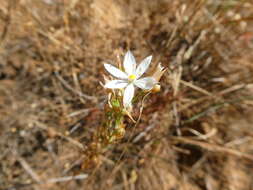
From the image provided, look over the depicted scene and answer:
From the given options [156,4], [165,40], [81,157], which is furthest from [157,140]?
[156,4]

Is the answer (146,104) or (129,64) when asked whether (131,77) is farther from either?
(146,104)

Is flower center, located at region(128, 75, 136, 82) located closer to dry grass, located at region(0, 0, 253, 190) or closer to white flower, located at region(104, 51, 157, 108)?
white flower, located at region(104, 51, 157, 108)

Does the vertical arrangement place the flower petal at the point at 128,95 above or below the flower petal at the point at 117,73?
below

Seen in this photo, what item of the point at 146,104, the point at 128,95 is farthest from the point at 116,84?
the point at 146,104

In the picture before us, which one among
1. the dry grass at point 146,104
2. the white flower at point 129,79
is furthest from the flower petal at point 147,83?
the dry grass at point 146,104

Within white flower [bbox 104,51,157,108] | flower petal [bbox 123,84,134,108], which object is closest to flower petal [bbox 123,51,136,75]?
white flower [bbox 104,51,157,108]

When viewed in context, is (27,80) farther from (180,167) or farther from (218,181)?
(218,181)

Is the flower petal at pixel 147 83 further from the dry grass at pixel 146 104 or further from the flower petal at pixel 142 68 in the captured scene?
the dry grass at pixel 146 104
